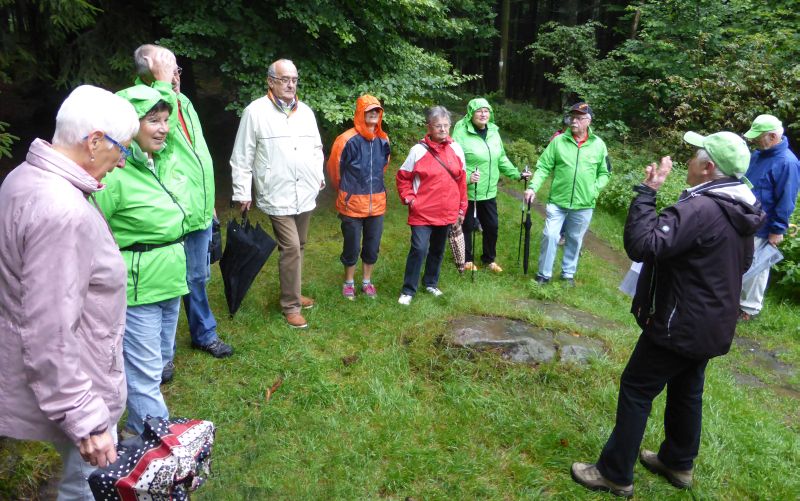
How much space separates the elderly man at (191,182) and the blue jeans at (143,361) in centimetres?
58

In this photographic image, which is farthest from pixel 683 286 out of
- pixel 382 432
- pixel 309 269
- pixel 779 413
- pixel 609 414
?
pixel 309 269

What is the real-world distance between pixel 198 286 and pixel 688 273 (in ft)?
11.2

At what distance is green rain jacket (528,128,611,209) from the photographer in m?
6.27

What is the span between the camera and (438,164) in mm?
5641

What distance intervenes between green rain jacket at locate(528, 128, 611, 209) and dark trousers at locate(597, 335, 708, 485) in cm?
335

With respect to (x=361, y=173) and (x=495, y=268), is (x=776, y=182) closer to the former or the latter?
(x=495, y=268)

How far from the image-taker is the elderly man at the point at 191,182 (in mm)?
3646

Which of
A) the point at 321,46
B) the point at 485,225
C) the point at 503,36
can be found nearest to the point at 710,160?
the point at 485,225

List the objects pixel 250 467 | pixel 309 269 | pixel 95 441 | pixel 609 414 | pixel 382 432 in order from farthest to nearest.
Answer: pixel 309 269, pixel 609 414, pixel 382 432, pixel 250 467, pixel 95 441

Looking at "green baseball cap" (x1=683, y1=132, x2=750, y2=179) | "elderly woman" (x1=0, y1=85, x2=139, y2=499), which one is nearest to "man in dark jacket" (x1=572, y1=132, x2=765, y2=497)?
"green baseball cap" (x1=683, y1=132, x2=750, y2=179)

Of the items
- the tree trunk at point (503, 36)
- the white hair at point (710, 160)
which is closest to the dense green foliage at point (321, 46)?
the white hair at point (710, 160)

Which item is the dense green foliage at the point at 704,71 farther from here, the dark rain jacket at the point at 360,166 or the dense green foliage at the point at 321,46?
the dark rain jacket at the point at 360,166

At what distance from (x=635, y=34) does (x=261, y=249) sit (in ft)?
55.1

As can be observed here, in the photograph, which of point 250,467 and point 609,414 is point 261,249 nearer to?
point 250,467
